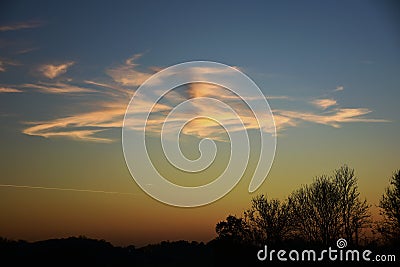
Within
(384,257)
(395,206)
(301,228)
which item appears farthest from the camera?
(301,228)

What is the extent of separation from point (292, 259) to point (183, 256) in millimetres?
14509

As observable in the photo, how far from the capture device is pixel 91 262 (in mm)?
50656

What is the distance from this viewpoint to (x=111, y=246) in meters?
54.2

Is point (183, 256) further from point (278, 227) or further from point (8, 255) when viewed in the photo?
point (8, 255)

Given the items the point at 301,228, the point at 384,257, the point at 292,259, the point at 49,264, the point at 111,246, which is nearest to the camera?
the point at 384,257

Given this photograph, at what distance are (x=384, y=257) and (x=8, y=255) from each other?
102 ft

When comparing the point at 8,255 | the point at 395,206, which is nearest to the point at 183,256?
the point at 8,255

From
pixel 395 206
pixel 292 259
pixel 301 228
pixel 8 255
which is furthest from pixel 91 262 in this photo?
→ pixel 395 206

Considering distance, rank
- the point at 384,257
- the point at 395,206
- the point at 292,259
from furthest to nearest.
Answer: the point at 395,206
the point at 292,259
the point at 384,257

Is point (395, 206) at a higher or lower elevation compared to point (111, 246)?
higher

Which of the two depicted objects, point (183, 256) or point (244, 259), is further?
point (183, 256)

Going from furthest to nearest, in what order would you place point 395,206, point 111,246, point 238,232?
point 238,232, point 111,246, point 395,206

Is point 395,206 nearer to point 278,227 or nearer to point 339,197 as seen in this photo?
point 339,197

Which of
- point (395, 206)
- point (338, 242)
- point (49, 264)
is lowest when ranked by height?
point (49, 264)
